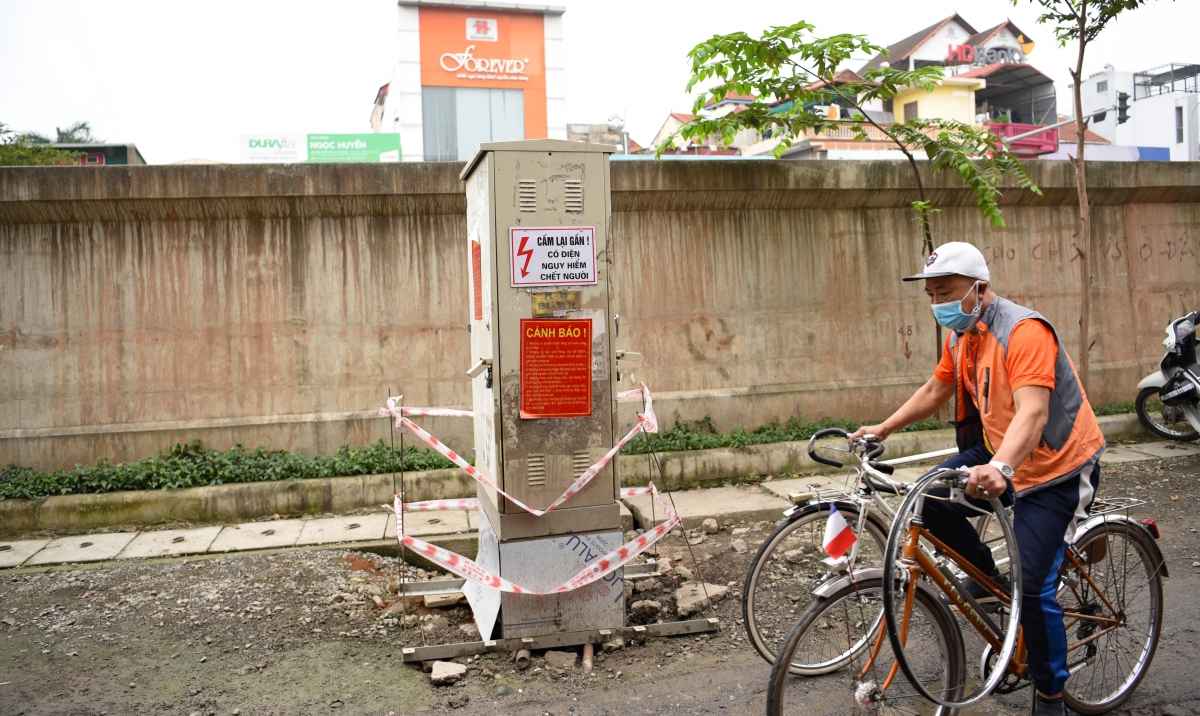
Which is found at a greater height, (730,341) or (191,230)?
(191,230)

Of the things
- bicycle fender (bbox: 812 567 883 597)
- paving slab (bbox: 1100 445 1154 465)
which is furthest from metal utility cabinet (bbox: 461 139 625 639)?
paving slab (bbox: 1100 445 1154 465)

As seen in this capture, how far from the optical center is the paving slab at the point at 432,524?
6246 millimetres

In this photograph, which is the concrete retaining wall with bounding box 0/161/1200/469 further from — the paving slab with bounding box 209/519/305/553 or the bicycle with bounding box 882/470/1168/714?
the bicycle with bounding box 882/470/1168/714

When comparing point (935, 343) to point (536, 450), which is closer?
point (536, 450)

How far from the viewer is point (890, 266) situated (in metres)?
8.56

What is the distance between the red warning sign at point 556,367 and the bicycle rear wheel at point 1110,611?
239 cm

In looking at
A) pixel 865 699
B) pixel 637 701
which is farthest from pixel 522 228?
pixel 865 699

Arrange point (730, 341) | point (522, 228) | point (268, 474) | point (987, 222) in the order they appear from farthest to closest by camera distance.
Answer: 1. point (987, 222)
2. point (730, 341)
3. point (268, 474)
4. point (522, 228)

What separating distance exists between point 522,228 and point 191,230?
422 cm

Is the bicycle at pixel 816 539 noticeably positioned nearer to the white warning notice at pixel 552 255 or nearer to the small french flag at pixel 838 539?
the small french flag at pixel 838 539

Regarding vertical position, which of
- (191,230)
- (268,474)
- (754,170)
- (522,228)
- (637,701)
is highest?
(754,170)

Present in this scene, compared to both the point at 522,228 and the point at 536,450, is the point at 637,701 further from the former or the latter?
the point at 522,228

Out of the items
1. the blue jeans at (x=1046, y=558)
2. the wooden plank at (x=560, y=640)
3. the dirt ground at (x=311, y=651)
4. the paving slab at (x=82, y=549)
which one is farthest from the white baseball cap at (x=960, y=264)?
the paving slab at (x=82, y=549)

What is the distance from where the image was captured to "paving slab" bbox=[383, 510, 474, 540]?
625cm
